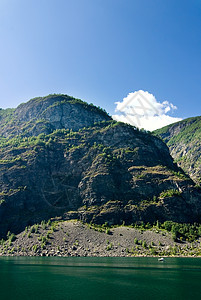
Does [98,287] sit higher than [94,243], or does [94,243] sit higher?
[98,287]

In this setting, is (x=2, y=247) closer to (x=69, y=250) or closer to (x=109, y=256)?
(x=69, y=250)

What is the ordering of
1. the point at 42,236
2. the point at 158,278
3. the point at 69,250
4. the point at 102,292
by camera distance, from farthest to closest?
the point at 42,236
the point at 69,250
the point at 158,278
the point at 102,292

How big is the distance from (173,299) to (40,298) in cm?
2713

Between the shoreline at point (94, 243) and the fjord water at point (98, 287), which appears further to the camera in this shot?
the shoreline at point (94, 243)

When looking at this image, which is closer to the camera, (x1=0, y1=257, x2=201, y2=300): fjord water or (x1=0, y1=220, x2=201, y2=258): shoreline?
(x1=0, y1=257, x2=201, y2=300): fjord water

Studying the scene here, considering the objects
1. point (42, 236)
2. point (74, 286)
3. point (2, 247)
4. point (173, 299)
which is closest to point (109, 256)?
point (42, 236)

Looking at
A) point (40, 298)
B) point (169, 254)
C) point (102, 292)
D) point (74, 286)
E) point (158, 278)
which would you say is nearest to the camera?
point (40, 298)

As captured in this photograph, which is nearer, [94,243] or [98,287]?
[98,287]

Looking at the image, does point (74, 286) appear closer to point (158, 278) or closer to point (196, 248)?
point (158, 278)

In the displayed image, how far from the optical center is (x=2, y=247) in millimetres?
185000

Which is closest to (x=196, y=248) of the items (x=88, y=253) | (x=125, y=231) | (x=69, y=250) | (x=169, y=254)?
(x=169, y=254)

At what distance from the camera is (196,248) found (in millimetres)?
171125

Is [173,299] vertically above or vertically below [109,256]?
above

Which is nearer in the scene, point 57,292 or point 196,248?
point 57,292
